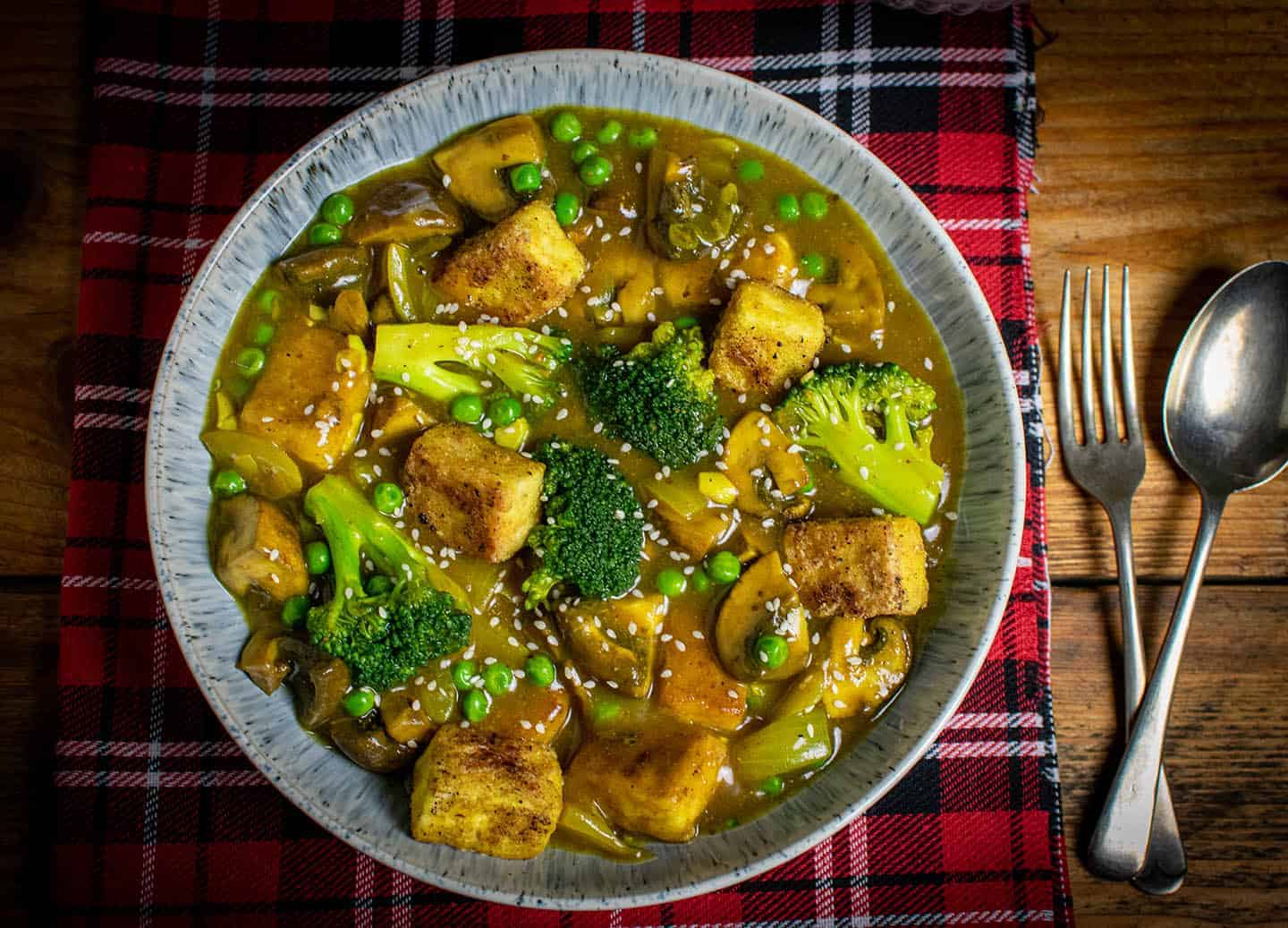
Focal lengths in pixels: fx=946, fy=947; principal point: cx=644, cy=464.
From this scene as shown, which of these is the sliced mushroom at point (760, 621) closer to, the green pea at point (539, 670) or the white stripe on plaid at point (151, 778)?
the green pea at point (539, 670)

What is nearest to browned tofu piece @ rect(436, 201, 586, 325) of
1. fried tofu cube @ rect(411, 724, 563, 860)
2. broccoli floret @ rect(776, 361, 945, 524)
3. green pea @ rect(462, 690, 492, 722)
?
broccoli floret @ rect(776, 361, 945, 524)

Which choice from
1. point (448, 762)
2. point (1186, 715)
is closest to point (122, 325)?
point (448, 762)

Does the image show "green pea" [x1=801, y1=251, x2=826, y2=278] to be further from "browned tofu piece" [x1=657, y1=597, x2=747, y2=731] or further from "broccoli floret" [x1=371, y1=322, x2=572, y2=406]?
"browned tofu piece" [x1=657, y1=597, x2=747, y2=731]

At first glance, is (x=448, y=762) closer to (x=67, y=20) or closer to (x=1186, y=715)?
(x=1186, y=715)

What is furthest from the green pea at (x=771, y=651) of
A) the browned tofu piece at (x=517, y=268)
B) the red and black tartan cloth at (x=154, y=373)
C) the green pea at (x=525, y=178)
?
the green pea at (x=525, y=178)

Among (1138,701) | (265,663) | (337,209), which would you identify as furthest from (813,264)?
(265,663)

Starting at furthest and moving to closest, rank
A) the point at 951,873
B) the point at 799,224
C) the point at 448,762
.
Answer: the point at 951,873
the point at 799,224
the point at 448,762
